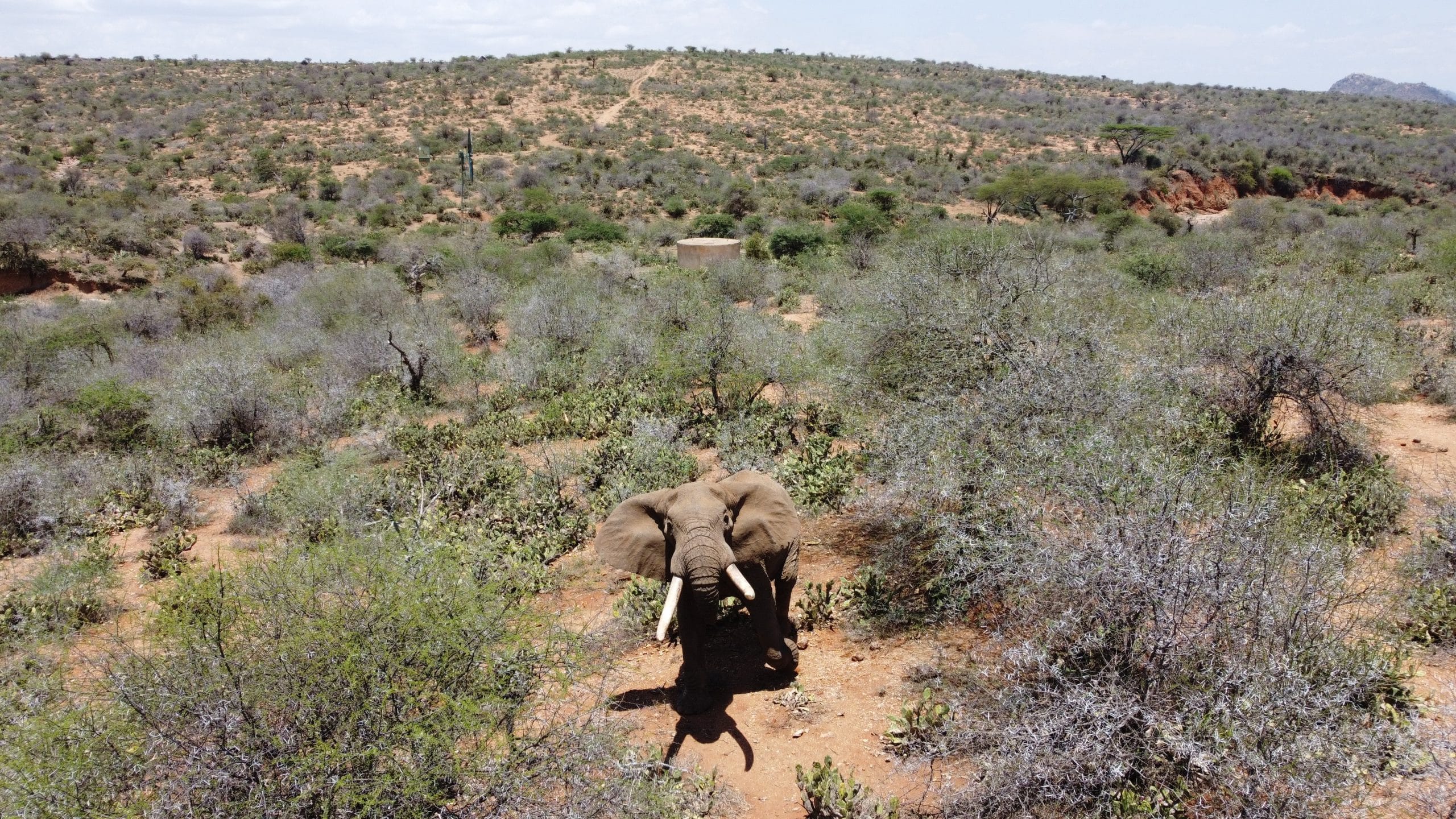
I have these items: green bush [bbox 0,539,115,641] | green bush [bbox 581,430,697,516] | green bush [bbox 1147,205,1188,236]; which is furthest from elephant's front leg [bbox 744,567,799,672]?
green bush [bbox 1147,205,1188,236]

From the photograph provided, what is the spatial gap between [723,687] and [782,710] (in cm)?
56

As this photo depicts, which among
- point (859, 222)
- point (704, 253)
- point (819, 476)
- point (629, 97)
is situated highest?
point (629, 97)

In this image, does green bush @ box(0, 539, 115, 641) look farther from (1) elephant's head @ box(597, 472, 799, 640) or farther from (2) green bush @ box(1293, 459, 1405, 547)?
(2) green bush @ box(1293, 459, 1405, 547)

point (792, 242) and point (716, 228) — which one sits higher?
point (716, 228)

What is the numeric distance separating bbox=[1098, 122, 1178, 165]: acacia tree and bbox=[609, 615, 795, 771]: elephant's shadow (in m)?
42.8

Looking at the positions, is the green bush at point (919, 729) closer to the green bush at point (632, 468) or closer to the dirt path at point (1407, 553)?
the dirt path at point (1407, 553)

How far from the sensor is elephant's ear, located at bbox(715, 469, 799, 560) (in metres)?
5.95

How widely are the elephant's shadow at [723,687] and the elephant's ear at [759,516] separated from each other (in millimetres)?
1300

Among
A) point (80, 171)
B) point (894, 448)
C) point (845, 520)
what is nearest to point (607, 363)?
point (845, 520)

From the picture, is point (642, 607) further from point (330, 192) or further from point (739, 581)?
point (330, 192)

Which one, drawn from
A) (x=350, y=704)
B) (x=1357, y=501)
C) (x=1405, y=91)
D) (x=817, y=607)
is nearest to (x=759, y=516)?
(x=817, y=607)

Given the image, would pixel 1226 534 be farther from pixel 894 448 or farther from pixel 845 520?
pixel 845 520

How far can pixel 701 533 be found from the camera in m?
5.63

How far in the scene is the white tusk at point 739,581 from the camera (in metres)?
5.61
